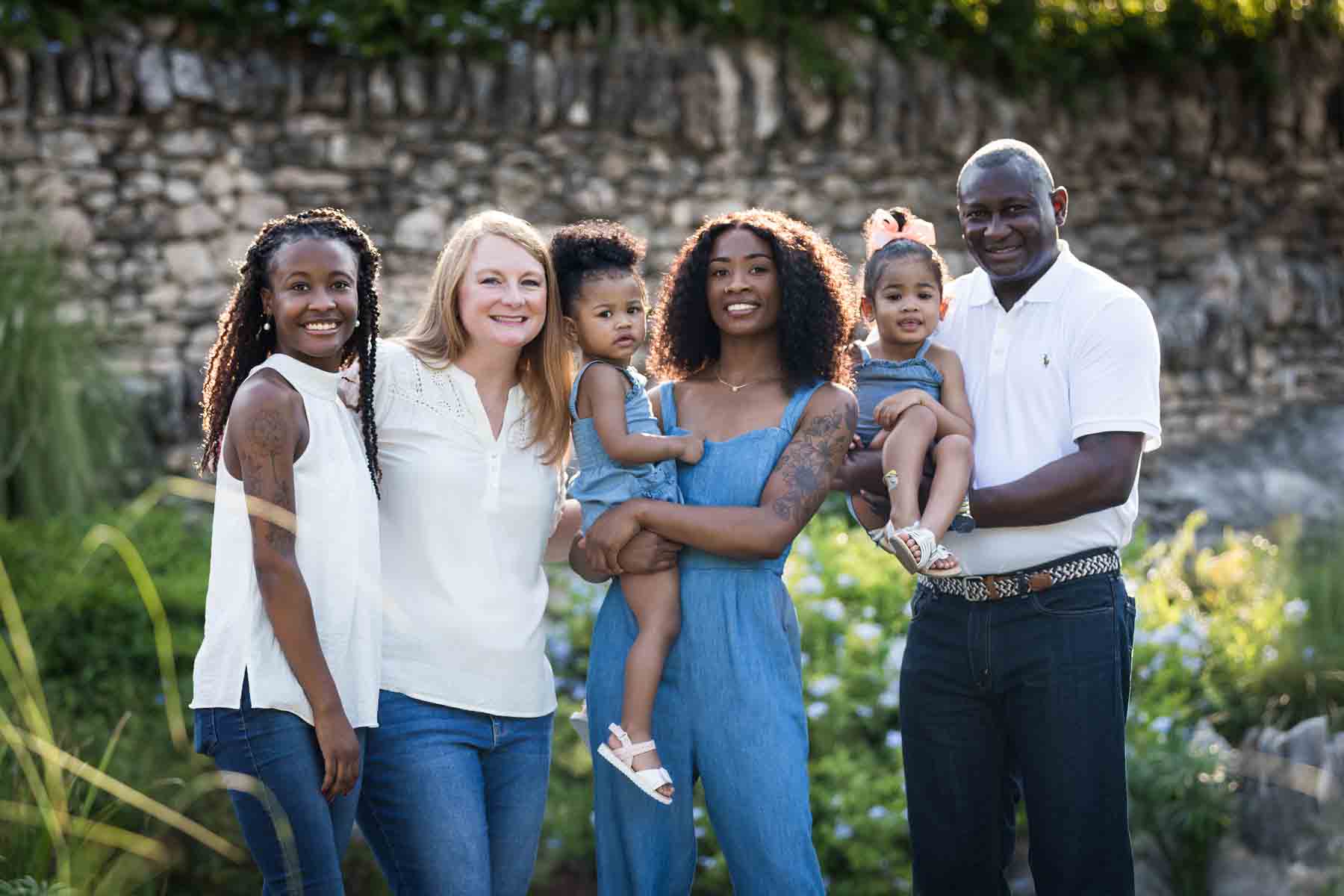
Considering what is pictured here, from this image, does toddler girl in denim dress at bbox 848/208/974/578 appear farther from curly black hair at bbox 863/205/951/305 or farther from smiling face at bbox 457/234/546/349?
smiling face at bbox 457/234/546/349

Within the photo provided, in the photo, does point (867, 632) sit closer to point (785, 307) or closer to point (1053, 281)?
point (1053, 281)

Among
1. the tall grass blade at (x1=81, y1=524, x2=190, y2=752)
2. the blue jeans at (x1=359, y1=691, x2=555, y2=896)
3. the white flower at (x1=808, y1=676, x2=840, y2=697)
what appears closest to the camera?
the tall grass blade at (x1=81, y1=524, x2=190, y2=752)

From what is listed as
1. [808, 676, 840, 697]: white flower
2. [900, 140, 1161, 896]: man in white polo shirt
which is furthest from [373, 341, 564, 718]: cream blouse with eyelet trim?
[808, 676, 840, 697]: white flower

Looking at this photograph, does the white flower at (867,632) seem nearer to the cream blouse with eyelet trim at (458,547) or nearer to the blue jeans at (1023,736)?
the blue jeans at (1023,736)

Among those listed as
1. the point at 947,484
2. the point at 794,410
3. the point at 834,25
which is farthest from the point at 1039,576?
the point at 834,25

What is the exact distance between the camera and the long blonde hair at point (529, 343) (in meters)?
3.05

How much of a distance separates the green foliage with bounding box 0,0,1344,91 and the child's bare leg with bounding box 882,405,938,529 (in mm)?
5176

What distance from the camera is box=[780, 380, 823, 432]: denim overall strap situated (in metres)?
3.02

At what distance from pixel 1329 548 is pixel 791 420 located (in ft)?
12.6

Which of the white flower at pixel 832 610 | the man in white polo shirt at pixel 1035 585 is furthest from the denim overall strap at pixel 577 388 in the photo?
the white flower at pixel 832 610

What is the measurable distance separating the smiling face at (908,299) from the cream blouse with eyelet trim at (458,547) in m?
0.94

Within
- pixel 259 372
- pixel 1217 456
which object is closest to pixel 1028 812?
pixel 259 372

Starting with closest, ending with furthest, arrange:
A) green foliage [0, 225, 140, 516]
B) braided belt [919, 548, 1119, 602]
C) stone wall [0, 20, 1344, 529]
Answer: braided belt [919, 548, 1119, 602], green foliage [0, 225, 140, 516], stone wall [0, 20, 1344, 529]

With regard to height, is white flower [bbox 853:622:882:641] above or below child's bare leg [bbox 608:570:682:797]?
→ below
